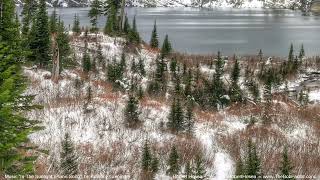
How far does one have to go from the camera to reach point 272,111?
2391cm

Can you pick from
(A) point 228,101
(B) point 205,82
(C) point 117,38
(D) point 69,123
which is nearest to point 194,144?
(D) point 69,123

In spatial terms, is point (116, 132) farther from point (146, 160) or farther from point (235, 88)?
point (235, 88)

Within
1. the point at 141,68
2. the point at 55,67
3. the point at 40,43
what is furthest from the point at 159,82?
the point at 40,43

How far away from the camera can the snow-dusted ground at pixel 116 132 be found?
16.0 meters

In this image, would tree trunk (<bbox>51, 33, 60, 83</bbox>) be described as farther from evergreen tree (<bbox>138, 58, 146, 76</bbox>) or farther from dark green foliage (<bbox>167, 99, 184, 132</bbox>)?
dark green foliage (<bbox>167, 99, 184, 132</bbox>)

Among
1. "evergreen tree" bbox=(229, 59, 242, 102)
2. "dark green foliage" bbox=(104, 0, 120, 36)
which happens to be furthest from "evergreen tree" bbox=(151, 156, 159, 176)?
"dark green foliage" bbox=(104, 0, 120, 36)

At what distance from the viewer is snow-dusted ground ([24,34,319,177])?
16.0 metres

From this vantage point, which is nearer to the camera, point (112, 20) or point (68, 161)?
point (68, 161)

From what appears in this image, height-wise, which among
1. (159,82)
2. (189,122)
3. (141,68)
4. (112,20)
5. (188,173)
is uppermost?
(112,20)

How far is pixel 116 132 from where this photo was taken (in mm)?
18391

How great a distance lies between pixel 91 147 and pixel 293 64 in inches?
1261

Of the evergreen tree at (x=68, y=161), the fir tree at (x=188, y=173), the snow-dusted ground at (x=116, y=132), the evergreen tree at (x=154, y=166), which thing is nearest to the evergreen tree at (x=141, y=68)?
the snow-dusted ground at (x=116, y=132)

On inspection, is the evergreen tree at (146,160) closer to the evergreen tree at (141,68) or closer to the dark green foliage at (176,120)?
the dark green foliage at (176,120)

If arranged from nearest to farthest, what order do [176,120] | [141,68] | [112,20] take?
[176,120], [141,68], [112,20]
